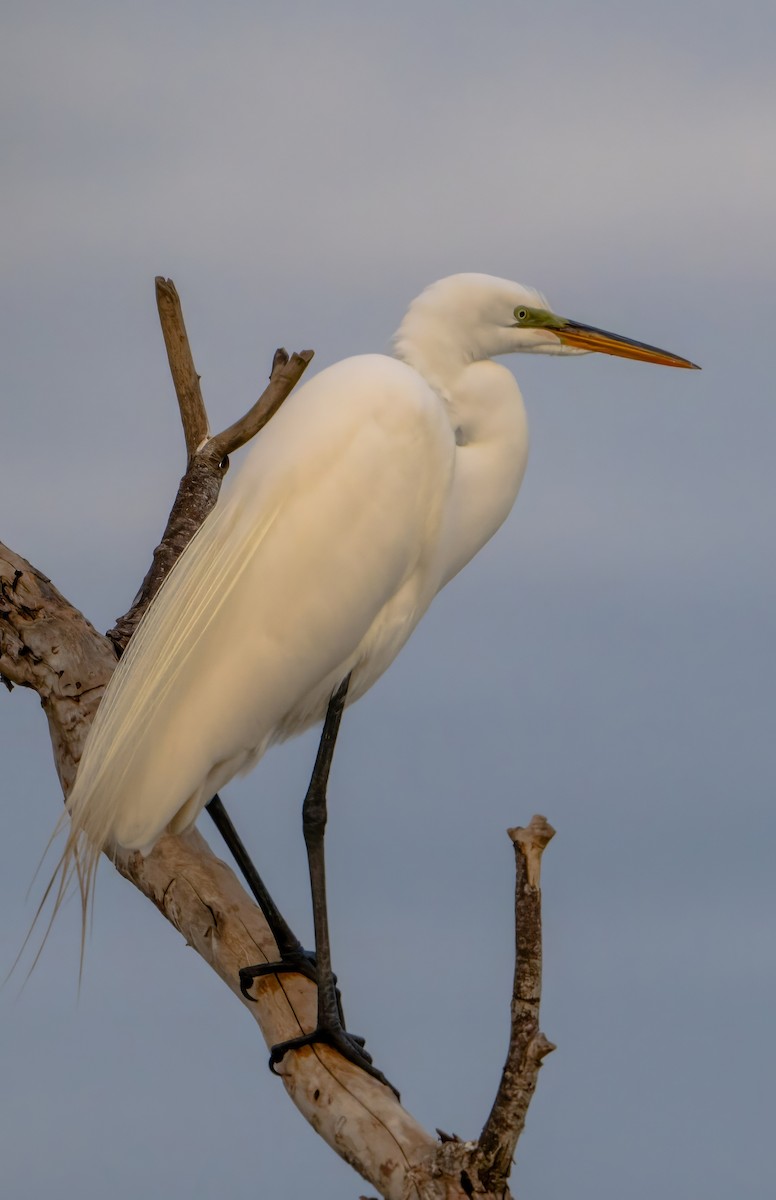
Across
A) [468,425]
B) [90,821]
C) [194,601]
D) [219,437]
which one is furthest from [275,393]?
[90,821]

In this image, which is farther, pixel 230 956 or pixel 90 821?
pixel 230 956

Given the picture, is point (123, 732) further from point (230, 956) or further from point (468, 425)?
point (468, 425)

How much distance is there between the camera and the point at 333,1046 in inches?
140

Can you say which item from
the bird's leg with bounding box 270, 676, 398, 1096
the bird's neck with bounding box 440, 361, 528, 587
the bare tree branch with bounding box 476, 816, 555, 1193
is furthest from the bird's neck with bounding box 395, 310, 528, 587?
the bare tree branch with bounding box 476, 816, 555, 1193

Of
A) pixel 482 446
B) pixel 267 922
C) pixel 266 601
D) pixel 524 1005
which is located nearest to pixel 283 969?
pixel 267 922

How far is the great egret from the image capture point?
3.60 m

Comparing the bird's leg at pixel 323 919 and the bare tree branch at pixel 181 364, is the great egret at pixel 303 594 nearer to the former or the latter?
the bird's leg at pixel 323 919

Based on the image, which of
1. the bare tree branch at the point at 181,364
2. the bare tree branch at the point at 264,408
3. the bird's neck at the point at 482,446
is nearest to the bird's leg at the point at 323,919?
the bird's neck at the point at 482,446

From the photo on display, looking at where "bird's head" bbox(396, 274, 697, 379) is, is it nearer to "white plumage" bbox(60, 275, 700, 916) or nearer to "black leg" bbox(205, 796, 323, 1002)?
"white plumage" bbox(60, 275, 700, 916)

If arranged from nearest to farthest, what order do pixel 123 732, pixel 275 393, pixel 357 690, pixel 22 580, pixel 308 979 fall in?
1. pixel 123 732
2. pixel 308 979
3. pixel 357 690
4. pixel 22 580
5. pixel 275 393

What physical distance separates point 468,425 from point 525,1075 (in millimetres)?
1934

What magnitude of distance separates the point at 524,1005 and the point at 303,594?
1317 mm

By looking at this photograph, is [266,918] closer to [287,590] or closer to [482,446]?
[287,590]

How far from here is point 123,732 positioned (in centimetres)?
359
